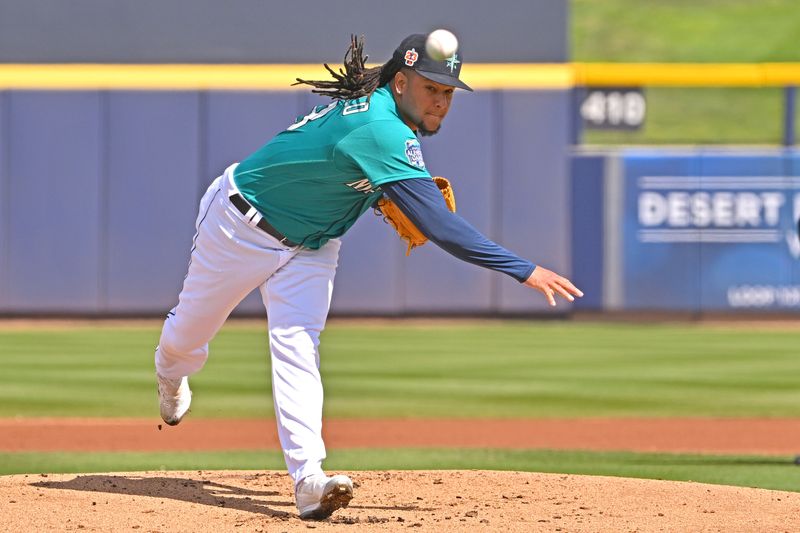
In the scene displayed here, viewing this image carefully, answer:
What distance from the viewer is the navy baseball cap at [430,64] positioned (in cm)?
482

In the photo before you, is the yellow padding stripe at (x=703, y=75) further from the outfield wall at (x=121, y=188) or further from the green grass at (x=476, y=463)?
the green grass at (x=476, y=463)

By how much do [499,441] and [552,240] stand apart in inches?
417

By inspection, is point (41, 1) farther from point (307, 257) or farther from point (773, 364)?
point (307, 257)

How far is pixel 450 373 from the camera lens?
12.4m

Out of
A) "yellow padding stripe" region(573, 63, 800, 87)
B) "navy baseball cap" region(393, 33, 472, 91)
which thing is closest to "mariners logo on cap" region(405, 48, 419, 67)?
"navy baseball cap" region(393, 33, 472, 91)

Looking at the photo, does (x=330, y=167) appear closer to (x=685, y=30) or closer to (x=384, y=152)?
(x=384, y=152)

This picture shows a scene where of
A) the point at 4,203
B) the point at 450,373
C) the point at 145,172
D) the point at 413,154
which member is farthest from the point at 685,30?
the point at 413,154

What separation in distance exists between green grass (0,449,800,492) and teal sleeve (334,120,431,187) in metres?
2.71

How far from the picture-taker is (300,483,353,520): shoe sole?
15.8ft

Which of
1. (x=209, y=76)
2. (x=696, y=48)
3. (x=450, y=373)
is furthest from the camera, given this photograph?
(x=696, y=48)

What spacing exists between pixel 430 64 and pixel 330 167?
1.63 feet

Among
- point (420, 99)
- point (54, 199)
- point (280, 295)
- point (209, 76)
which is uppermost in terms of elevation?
point (209, 76)

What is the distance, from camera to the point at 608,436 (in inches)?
343

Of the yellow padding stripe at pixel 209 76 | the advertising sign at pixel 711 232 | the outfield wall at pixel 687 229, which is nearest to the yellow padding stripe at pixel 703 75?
the yellow padding stripe at pixel 209 76
